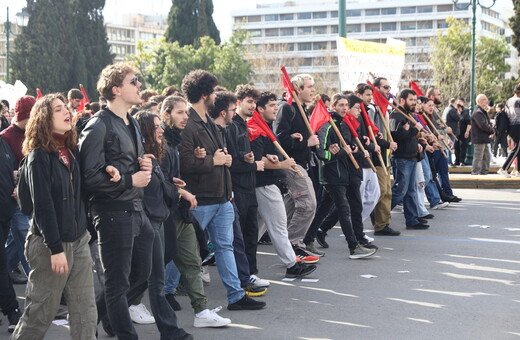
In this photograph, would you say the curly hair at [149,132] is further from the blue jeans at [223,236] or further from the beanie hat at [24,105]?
the beanie hat at [24,105]

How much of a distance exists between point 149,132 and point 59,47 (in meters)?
57.3

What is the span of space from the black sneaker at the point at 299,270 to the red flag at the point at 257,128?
4.10ft

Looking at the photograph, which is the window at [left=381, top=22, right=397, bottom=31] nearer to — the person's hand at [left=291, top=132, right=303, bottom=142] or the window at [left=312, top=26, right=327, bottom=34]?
the window at [left=312, top=26, right=327, bottom=34]

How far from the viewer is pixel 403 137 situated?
415 inches

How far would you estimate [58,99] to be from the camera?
4770mm

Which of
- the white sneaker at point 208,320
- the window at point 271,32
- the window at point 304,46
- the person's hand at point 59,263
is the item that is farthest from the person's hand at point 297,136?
the window at point 271,32

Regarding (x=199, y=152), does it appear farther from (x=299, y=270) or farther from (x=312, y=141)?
(x=312, y=141)

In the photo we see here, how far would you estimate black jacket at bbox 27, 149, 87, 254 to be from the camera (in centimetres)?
452

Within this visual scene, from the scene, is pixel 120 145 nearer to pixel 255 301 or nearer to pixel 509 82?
pixel 255 301

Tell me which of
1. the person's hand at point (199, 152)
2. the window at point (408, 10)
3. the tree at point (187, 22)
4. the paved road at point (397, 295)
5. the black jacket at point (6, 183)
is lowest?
the paved road at point (397, 295)

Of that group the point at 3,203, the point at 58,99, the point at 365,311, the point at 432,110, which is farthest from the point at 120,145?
the point at 432,110

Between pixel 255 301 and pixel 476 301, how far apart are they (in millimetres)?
1871

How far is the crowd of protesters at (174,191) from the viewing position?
4672 mm

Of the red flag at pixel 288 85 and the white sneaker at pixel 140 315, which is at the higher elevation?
the red flag at pixel 288 85
